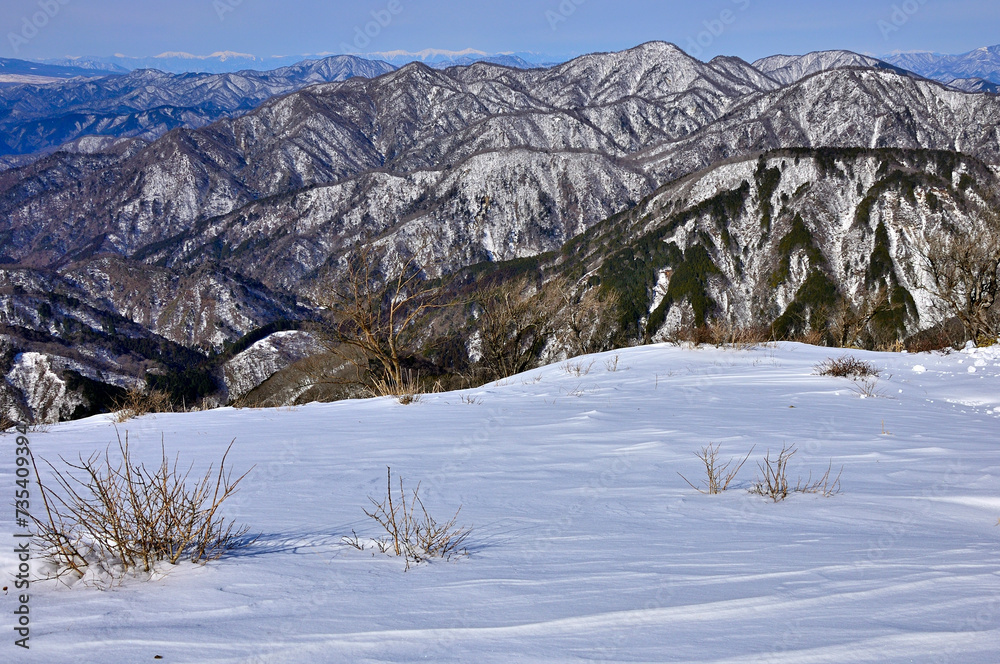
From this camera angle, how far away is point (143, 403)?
924 centimetres

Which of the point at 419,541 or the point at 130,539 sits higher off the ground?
the point at 130,539

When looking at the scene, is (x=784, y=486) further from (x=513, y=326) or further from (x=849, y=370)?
(x=513, y=326)

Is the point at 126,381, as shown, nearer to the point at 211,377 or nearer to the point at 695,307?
the point at 211,377

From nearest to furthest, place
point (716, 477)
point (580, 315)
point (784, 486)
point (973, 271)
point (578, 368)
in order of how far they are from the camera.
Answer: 1. point (784, 486)
2. point (716, 477)
3. point (578, 368)
4. point (973, 271)
5. point (580, 315)

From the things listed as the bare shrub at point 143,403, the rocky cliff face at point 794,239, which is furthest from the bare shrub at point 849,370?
the rocky cliff face at point 794,239

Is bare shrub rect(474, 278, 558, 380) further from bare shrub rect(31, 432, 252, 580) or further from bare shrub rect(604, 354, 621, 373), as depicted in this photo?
bare shrub rect(31, 432, 252, 580)

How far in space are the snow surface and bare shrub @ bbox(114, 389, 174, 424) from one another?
7.73 feet

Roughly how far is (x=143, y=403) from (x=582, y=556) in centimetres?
921

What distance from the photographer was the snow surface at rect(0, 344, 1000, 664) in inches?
68.6

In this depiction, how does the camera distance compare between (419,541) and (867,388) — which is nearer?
(419,541)

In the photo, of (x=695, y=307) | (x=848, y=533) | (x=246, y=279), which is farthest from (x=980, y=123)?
(x=848, y=533)

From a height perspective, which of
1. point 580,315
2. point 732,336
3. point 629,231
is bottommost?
point 732,336

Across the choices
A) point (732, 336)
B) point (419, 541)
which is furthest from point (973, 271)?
point (419, 541)

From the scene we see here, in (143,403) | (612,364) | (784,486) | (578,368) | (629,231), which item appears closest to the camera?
(784,486)
